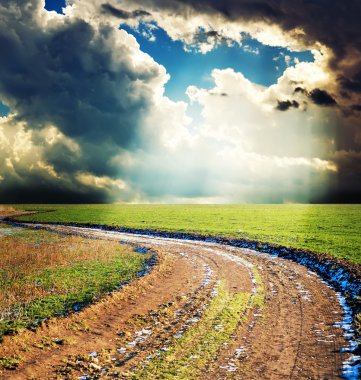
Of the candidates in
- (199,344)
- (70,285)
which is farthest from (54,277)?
(199,344)

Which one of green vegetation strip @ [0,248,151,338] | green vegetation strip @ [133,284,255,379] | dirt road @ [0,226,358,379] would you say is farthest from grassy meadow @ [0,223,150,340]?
green vegetation strip @ [133,284,255,379]

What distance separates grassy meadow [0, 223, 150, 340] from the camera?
12.4m

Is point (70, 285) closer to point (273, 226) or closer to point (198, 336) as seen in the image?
Answer: point (198, 336)

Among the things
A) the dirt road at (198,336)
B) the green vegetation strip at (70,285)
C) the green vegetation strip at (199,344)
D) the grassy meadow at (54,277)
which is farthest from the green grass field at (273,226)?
the grassy meadow at (54,277)

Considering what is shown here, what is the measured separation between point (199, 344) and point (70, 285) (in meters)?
9.46

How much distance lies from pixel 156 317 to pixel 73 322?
2828 millimetres

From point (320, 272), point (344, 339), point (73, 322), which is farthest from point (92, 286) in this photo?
point (320, 272)

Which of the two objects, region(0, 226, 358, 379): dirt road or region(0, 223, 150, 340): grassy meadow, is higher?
region(0, 226, 358, 379): dirt road

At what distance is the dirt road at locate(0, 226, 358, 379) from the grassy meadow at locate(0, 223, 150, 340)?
140 centimetres

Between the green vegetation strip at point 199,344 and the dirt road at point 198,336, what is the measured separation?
1.0 inches

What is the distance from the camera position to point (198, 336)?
32.8 feet

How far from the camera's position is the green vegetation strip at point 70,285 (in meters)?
11.8

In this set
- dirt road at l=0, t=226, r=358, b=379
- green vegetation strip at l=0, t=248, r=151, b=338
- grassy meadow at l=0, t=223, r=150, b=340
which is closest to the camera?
dirt road at l=0, t=226, r=358, b=379

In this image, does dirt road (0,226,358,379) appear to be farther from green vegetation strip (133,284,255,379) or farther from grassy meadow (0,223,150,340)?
grassy meadow (0,223,150,340)
